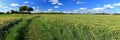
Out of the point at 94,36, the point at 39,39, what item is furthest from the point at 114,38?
the point at 39,39

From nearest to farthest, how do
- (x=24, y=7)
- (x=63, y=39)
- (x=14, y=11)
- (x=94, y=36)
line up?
1. (x=63, y=39)
2. (x=94, y=36)
3. (x=14, y=11)
4. (x=24, y=7)

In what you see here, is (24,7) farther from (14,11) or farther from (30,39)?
(30,39)

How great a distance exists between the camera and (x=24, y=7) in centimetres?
9138

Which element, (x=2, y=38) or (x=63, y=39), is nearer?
(x=63, y=39)

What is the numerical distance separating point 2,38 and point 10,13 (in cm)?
6659

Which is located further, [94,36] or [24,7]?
[24,7]

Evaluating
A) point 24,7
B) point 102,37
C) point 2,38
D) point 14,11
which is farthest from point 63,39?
point 24,7

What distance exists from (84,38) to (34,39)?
131 inches

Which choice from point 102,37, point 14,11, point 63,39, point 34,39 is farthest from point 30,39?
point 14,11

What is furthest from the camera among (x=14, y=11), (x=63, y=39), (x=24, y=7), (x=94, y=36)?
(x=24, y=7)

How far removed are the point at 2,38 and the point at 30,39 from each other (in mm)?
2326

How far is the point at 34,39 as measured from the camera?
54.1 feet

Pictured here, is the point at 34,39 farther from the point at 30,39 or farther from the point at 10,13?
the point at 10,13

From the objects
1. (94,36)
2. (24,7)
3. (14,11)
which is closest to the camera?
(94,36)
